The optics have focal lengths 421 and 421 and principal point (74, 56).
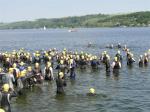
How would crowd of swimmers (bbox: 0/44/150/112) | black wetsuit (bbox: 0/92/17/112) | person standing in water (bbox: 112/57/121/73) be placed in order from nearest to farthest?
black wetsuit (bbox: 0/92/17/112)
crowd of swimmers (bbox: 0/44/150/112)
person standing in water (bbox: 112/57/121/73)

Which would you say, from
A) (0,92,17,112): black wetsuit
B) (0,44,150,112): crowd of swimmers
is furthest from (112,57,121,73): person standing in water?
(0,92,17,112): black wetsuit

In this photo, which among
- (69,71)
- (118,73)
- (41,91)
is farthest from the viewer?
(118,73)

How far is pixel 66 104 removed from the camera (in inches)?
1153

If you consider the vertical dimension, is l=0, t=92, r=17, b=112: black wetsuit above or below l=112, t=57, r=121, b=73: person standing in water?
above

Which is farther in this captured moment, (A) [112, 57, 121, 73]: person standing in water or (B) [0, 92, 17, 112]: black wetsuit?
(A) [112, 57, 121, 73]: person standing in water

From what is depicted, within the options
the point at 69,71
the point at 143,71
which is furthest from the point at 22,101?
the point at 143,71

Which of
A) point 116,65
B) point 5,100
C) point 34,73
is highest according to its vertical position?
point 5,100

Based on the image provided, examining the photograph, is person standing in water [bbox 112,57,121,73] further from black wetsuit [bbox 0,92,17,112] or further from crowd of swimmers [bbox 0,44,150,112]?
black wetsuit [bbox 0,92,17,112]

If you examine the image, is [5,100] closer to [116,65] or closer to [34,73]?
[34,73]

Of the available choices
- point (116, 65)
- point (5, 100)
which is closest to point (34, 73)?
point (5, 100)

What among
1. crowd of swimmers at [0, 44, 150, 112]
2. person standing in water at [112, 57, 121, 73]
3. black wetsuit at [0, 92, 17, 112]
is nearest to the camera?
black wetsuit at [0, 92, 17, 112]

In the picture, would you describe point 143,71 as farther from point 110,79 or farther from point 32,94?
point 32,94

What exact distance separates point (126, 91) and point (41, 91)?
6.92 m

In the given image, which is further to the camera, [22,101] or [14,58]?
[14,58]
